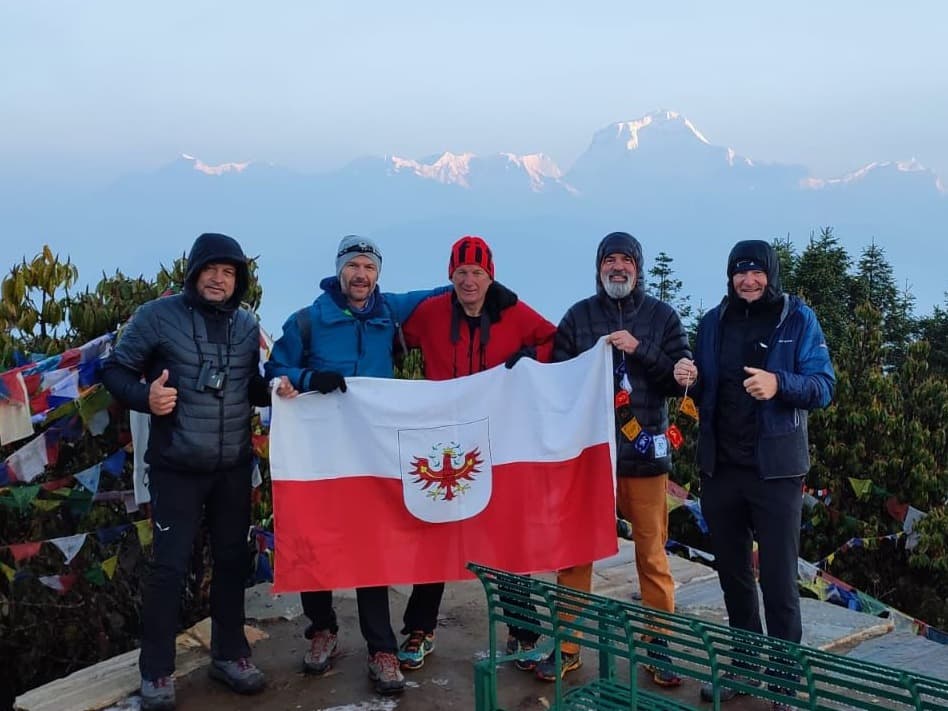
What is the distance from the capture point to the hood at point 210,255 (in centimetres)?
441

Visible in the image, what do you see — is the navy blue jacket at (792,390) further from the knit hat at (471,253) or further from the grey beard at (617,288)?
the knit hat at (471,253)

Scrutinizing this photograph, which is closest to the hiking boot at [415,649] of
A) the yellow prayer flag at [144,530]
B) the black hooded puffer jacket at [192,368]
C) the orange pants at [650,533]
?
the orange pants at [650,533]

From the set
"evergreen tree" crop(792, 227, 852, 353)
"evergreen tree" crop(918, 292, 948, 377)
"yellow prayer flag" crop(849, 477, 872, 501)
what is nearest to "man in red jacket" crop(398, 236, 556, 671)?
"yellow prayer flag" crop(849, 477, 872, 501)

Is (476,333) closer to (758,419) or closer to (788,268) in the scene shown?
(758,419)

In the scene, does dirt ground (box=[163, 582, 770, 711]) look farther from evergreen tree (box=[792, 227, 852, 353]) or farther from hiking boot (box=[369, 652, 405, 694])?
evergreen tree (box=[792, 227, 852, 353])

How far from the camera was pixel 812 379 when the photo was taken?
13.5ft

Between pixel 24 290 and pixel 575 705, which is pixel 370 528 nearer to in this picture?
pixel 575 705

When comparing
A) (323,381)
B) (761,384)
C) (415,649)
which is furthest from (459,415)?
(761,384)

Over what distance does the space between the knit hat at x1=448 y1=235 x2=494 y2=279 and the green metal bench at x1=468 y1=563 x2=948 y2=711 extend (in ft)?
5.59

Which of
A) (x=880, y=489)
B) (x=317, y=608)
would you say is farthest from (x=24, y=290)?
(x=880, y=489)

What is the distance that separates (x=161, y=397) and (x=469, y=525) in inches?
65.8

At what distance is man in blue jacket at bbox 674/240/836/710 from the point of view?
4.18 meters

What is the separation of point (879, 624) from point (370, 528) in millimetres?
3193

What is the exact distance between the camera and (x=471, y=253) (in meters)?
4.62
